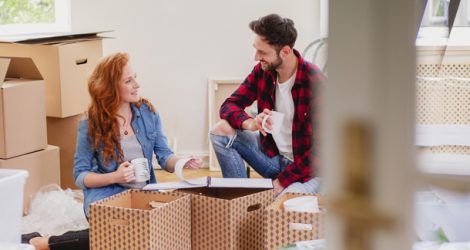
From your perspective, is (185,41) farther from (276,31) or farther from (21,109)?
(276,31)

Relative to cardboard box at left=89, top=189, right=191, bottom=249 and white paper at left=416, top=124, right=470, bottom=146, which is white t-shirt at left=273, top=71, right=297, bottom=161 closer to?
cardboard box at left=89, top=189, right=191, bottom=249

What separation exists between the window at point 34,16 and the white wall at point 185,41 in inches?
5.2

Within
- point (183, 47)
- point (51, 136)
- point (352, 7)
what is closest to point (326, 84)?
point (352, 7)

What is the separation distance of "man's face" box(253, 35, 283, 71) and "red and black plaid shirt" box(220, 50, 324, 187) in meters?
0.04

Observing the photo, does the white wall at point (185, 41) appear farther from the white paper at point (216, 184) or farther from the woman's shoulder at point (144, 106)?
the white paper at point (216, 184)

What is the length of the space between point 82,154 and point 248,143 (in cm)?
69

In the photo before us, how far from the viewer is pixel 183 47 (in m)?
4.61

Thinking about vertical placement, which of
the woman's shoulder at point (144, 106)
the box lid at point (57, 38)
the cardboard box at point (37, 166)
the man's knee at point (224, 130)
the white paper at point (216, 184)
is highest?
→ the box lid at point (57, 38)

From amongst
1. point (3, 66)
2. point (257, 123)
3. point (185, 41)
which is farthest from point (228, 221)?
point (185, 41)

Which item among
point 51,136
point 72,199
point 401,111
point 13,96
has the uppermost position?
point 401,111

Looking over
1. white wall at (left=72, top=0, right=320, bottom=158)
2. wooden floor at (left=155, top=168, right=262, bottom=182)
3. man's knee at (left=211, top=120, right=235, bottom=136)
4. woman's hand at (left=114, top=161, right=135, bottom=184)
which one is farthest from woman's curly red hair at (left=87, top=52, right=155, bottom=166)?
white wall at (left=72, top=0, right=320, bottom=158)

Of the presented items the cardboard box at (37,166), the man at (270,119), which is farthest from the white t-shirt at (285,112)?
the cardboard box at (37,166)

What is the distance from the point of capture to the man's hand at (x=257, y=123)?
295cm

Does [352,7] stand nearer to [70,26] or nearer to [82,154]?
[82,154]
